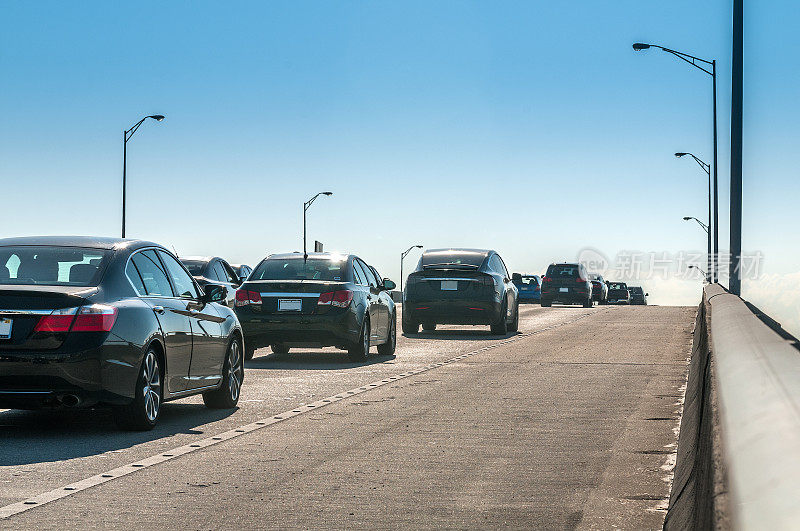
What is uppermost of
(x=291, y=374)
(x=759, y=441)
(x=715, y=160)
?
(x=715, y=160)

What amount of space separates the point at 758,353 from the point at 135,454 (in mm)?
4843

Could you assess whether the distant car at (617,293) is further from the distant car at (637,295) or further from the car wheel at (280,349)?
the car wheel at (280,349)

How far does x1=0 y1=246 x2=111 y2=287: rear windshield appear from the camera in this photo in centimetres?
895

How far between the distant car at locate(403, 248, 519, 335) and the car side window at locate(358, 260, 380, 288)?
5.83 m

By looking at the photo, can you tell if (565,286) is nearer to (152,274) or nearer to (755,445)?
(152,274)

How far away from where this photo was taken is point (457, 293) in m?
24.9

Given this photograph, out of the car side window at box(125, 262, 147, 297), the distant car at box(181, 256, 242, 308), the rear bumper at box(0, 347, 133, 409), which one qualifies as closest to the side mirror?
the car side window at box(125, 262, 147, 297)

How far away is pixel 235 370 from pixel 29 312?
322 cm

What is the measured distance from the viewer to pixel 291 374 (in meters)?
14.8

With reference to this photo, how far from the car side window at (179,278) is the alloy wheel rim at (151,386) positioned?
1019 millimetres

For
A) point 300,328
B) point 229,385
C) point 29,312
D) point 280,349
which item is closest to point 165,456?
point 29,312

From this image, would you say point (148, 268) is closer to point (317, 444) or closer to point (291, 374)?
point (317, 444)

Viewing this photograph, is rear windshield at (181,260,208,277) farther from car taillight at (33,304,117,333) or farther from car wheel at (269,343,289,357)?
car taillight at (33,304,117,333)

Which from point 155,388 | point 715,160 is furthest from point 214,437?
point 715,160
